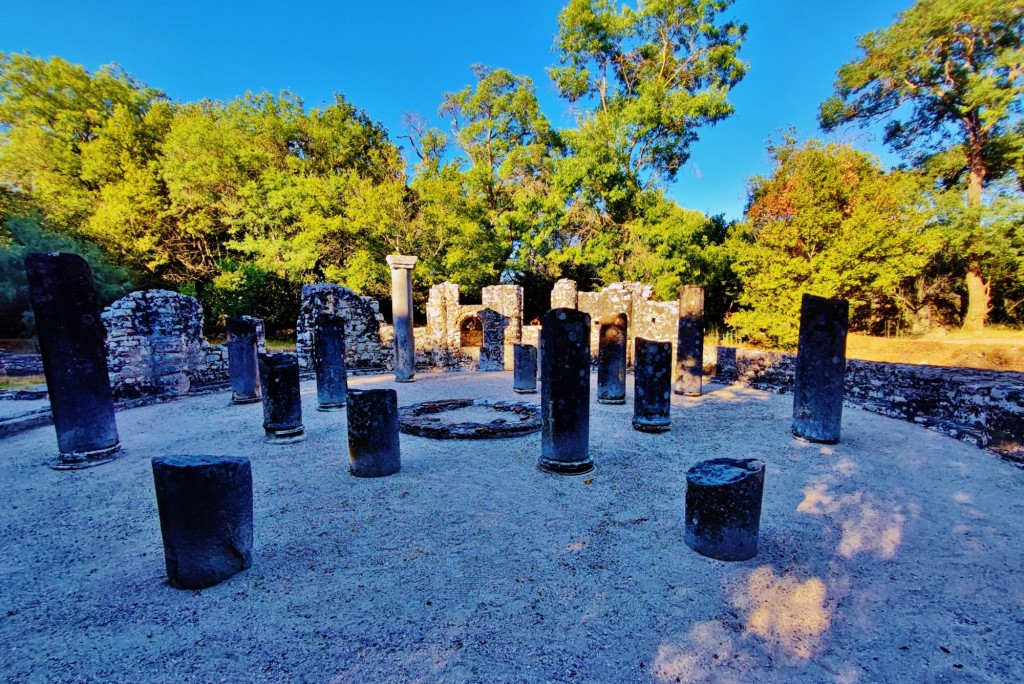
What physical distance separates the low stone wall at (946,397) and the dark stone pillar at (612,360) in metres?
4.43

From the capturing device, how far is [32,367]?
585 inches

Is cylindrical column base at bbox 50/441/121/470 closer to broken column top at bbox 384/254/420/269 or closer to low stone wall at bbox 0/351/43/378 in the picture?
broken column top at bbox 384/254/420/269

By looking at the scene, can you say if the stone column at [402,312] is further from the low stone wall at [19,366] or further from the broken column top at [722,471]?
the low stone wall at [19,366]

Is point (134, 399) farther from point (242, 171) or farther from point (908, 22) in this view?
point (908, 22)

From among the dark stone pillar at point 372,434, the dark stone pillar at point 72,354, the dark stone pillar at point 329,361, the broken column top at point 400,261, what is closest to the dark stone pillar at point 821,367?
the dark stone pillar at point 372,434

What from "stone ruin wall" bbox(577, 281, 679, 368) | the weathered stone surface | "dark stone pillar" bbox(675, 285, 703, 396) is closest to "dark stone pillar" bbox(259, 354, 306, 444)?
the weathered stone surface

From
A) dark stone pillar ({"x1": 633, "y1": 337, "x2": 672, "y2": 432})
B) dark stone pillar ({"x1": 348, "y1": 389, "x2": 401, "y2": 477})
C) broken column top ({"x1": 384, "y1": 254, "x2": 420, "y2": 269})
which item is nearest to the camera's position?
dark stone pillar ({"x1": 348, "y1": 389, "x2": 401, "y2": 477})

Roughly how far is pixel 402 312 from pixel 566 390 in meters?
8.46

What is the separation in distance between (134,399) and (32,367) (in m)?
7.99

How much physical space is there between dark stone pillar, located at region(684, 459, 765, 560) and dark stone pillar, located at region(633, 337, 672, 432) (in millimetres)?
3907

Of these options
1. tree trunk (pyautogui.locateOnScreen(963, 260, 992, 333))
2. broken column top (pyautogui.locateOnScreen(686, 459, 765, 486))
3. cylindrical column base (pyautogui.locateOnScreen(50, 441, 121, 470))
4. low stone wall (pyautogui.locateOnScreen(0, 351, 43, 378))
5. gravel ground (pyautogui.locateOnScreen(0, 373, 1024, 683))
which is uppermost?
tree trunk (pyautogui.locateOnScreen(963, 260, 992, 333))

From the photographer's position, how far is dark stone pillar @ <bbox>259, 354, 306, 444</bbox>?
7469 millimetres

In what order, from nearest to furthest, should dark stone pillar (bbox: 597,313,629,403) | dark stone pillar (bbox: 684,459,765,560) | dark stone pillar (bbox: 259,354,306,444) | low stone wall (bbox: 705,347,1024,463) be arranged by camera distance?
dark stone pillar (bbox: 684,459,765,560) → low stone wall (bbox: 705,347,1024,463) → dark stone pillar (bbox: 259,354,306,444) → dark stone pillar (bbox: 597,313,629,403)

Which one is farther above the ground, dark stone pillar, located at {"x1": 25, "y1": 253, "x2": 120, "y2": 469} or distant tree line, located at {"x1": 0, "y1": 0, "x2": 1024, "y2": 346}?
distant tree line, located at {"x1": 0, "y1": 0, "x2": 1024, "y2": 346}
